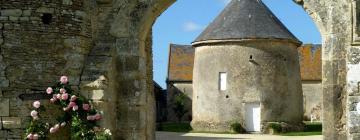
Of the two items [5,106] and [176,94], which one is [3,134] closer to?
[5,106]

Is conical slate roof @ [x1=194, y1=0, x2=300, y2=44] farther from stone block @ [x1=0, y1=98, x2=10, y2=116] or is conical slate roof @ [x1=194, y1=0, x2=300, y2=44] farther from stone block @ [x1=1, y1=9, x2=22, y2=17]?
stone block @ [x1=0, y1=98, x2=10, y2=116]

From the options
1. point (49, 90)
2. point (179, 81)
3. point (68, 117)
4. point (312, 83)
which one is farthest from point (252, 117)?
point (49, 90)

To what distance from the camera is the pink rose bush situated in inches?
294

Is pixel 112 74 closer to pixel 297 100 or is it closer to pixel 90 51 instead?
pixel 90 51

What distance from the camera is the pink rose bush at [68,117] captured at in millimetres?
7469

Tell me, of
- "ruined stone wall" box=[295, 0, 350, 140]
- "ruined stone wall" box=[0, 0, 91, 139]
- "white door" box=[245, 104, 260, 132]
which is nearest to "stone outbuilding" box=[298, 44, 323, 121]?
"white door" box=[245, 104, 260, 132]

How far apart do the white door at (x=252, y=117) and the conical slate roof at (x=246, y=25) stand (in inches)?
123

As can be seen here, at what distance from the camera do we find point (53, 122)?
25.5 ft

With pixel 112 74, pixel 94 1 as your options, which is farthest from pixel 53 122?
pixel 94 1

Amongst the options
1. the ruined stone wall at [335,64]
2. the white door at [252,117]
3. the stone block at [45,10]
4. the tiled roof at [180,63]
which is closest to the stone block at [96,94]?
the stone block at [45,10]

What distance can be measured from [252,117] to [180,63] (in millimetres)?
10284

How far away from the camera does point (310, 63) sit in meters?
33.3

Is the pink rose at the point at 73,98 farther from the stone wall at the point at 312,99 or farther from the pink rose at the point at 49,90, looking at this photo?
the stone wall at the point at 312,99

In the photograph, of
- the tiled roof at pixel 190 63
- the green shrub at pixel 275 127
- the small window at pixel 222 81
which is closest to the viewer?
the green shrub at pixel 275 127
